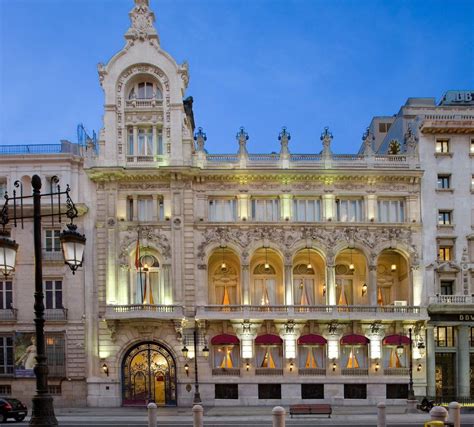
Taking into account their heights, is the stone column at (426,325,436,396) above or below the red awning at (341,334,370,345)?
below

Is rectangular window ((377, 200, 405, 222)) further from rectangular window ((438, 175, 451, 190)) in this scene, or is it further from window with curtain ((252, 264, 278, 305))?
window with curtain ((252, 264, 278, 305))

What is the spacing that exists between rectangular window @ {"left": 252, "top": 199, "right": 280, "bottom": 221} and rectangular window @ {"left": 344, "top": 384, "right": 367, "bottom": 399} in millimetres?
13813

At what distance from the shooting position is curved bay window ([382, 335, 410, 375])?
4784 centimetres

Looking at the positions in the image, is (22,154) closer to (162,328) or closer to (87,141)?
(87,141)

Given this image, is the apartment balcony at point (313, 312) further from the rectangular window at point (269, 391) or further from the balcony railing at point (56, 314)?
the balcony railing at point (56, 314)

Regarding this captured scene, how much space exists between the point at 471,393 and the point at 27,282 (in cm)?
3459

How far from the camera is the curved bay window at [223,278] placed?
50.4m

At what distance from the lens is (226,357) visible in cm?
4834

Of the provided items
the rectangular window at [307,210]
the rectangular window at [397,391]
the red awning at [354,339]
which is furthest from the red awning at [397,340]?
the rectangular window at [307,210]

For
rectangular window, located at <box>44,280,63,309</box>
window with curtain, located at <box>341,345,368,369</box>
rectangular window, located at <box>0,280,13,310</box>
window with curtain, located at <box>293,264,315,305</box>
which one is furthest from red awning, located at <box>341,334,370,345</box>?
rectangular window, located at <box>0,280,13,310</box>

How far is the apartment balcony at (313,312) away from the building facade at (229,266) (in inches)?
4.7

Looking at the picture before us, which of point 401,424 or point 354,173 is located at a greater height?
point 354,173

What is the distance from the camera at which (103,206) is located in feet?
160

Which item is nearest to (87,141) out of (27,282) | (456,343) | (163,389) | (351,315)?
(27,282)
